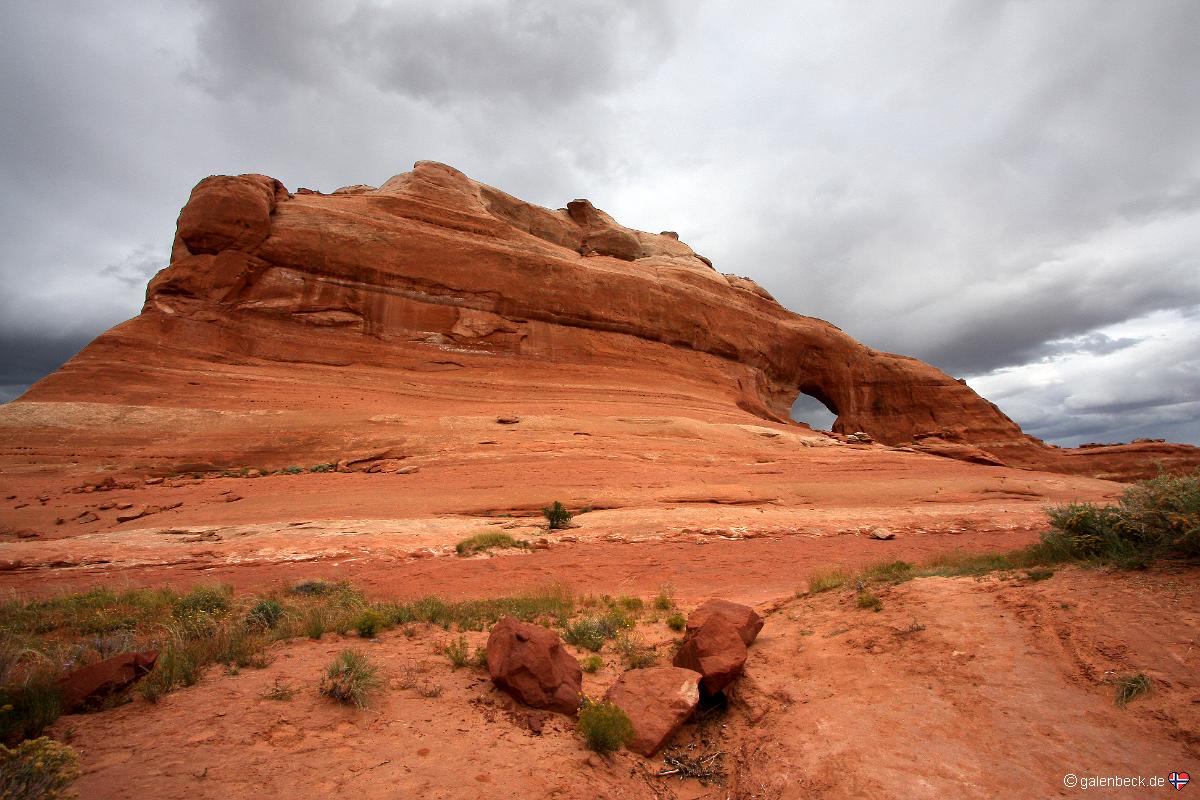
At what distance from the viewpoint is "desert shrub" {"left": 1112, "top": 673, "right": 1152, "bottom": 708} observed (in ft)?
12.3

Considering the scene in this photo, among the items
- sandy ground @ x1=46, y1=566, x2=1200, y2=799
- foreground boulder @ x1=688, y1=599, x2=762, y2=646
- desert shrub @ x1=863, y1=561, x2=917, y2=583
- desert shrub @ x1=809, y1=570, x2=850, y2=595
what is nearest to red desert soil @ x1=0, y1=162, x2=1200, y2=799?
sandy ground @ x1=46, y1=566, x2=1200, y2=799

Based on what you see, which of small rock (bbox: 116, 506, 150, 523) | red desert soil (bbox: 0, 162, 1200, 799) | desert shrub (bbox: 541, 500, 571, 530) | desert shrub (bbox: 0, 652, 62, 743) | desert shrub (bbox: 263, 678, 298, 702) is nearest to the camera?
desert shrub (bbox: 0, 652, 62, 743)

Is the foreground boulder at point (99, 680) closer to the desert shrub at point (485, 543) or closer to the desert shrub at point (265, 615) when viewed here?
the desert shrub at point (265, 615)

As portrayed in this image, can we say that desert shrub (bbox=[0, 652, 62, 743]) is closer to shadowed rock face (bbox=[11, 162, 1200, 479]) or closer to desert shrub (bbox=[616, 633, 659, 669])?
desert shrub (bbox=[616, 633, 659, 669])

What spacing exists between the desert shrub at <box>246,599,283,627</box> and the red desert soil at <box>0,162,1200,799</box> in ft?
2.74

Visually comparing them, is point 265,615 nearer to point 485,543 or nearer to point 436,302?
point 485,543

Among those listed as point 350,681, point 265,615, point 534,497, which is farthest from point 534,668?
point 534,497

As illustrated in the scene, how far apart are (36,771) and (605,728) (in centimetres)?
321

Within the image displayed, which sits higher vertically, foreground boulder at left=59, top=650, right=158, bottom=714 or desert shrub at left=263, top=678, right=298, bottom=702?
foreground boulder at left=59, top=650, right=158, bottom=714

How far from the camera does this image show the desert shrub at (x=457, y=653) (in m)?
5.21

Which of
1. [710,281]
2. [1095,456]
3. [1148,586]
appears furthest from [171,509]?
[1095,456]

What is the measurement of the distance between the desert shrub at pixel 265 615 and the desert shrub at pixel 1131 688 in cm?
767

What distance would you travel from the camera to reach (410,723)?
411cm

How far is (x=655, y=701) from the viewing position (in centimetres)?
458
